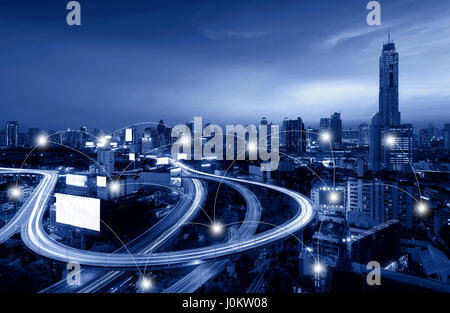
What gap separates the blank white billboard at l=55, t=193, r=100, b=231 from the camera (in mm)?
4230

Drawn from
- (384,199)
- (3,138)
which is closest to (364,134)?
(384,199)

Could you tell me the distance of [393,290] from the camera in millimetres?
1832

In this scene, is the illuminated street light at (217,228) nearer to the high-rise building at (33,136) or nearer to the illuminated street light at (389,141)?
the illuminated street light at (389,141)

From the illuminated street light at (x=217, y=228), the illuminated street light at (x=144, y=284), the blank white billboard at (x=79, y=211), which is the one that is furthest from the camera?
the illuminated street light at (x=217, y=228)

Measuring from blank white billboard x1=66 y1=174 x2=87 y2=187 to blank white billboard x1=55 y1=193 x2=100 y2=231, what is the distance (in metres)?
2.79

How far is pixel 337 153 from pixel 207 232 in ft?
20.0

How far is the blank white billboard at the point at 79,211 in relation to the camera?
13.9ft

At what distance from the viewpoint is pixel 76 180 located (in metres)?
7.19

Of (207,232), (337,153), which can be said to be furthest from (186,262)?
(337,153)

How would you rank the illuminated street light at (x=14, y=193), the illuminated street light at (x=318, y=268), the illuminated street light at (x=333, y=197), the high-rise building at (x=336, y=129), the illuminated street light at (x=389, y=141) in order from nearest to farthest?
1. the illuminated street light at (x=318, y=268)
2. the illuminated street light at (x=14, y=193)
3. the illuminated street light at (x=333, y=197)
4. the illuminated street light at (x=389, y=141)
5. the high-rise building at (x=336, y=129)

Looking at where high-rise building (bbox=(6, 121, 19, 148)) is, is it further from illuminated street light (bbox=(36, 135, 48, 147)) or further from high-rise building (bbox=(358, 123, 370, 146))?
high-rise building (bbox=(358, 123, 370, 146))

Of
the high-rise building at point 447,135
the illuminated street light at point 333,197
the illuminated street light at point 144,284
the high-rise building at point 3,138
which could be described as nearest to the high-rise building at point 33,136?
the high-rise building at point 3,138

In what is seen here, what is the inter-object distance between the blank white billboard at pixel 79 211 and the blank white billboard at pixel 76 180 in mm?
2787
